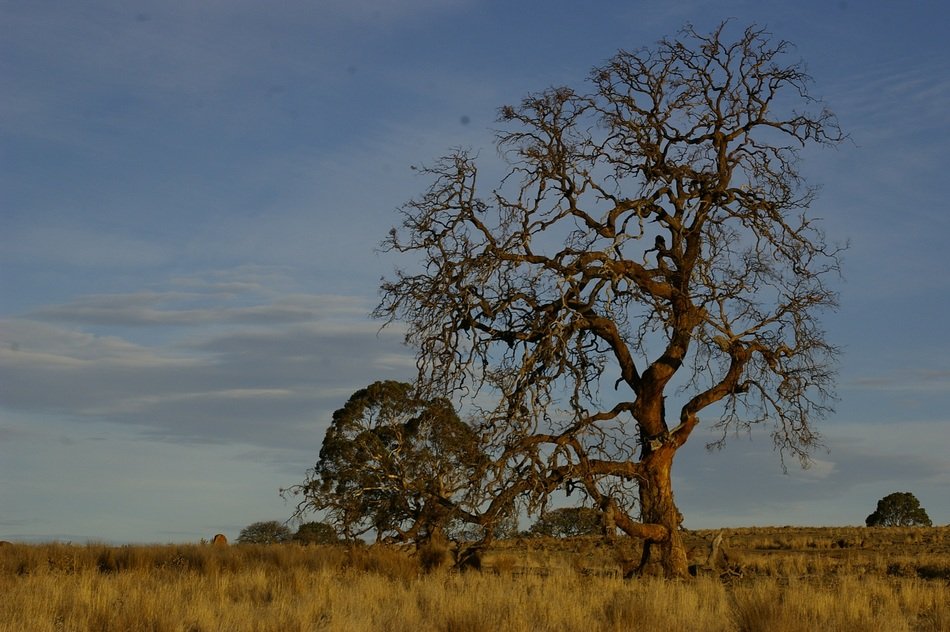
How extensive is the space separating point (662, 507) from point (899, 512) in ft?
148

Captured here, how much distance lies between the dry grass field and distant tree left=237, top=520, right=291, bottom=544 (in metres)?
30.7

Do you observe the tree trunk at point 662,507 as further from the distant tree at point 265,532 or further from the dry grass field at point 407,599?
the distant tree at point 265,532

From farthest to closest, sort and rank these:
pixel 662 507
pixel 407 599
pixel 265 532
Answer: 1. pixel 265 532
2. pixel 662 507
3. pixel 407 599

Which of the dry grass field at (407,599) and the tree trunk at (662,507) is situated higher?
the tree trunk at (662,507)

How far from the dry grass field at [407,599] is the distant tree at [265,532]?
101 ft

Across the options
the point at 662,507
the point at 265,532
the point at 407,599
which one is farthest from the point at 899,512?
the point at 407,599

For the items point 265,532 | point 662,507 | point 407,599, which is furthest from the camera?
point 265,532

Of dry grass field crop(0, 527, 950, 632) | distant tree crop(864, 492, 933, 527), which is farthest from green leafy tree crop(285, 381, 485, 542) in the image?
distant tree crop(864, 492, 933, 527)

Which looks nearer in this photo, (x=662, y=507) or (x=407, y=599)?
(x=407, y=599)

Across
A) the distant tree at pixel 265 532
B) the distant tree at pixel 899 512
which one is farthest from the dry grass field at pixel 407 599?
the distant tree at pixel 899 512

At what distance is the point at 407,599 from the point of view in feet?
47.5

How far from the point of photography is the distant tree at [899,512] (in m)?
58.8

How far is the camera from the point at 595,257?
20172mm

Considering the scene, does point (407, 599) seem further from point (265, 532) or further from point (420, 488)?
point (265, 532)
